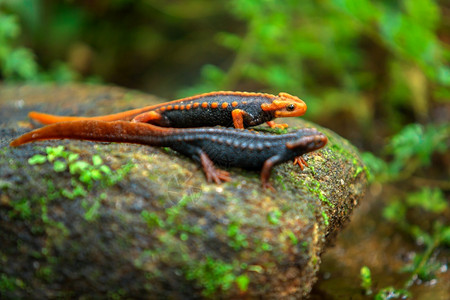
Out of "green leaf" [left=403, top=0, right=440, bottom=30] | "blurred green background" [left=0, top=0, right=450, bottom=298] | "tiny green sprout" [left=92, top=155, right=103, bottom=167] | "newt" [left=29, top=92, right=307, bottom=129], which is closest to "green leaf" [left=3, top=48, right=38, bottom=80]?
"blurred green background" [left=0, top=0, right=450, bottom=298]

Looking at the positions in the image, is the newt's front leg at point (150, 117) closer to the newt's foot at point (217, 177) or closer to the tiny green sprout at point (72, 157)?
the tiny green sprout at point (72, 157)

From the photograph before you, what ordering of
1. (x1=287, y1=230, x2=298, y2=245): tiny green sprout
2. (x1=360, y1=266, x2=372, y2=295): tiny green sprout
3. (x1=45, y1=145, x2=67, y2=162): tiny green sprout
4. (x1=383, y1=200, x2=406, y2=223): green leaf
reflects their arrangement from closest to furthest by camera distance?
(x1=287, y1=230, x2=298, y2=245): tiny green sprout
(x1=45, y1=145, x2=67, y2=162): tiny green sprout
(x1=360, y1=266, x2=372, y2=295): tiny green sprout
(x1=383, y1=200, x2=406, y2=223): green leaf

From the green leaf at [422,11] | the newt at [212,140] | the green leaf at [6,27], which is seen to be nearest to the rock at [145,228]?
the newt at [212,140]

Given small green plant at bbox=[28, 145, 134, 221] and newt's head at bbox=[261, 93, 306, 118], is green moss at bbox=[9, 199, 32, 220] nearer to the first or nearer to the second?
small green plant at bbox=[28, 145, 134, 221]

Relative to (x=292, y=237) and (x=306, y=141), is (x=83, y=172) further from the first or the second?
(x=306, y=141)

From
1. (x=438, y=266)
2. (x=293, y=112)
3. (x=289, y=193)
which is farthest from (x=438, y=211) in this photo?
(x=289, y=193)

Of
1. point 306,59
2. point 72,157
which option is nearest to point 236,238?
point 72,157
